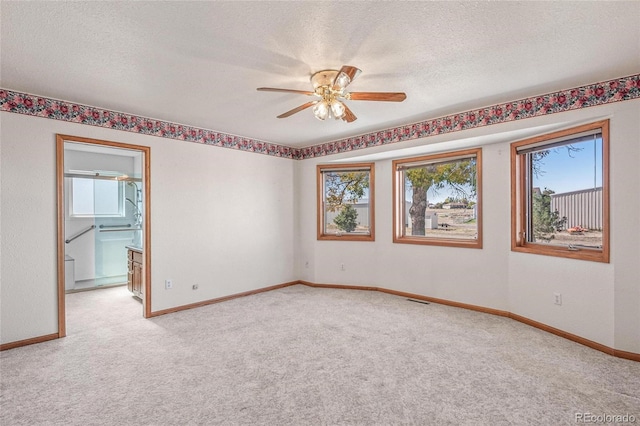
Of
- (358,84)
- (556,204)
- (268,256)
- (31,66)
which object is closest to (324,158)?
(268,256)

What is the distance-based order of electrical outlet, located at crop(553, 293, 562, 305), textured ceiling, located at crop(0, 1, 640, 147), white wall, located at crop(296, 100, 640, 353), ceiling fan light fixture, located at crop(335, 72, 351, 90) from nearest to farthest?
textured ceiling, located at crop(0, 1, 640, 147), ceiling fan light fixture, located at crop(335, 72, 351, 90), white wall, located at crop(296, 100, 640, 353), electrical outlet, located at crop(553, 293, 562, 305)

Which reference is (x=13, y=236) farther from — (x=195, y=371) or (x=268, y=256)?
(x=268, y=256)

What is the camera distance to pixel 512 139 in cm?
359

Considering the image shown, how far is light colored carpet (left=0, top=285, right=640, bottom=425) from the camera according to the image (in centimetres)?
197

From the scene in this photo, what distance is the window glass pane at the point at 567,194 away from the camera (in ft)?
9.93

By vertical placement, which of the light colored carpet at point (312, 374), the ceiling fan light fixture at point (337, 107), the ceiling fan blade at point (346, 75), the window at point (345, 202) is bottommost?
the light colored carpet at point (312, 374)

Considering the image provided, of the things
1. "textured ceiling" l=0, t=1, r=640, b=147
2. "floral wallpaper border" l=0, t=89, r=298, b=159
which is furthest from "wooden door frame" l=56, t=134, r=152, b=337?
"textured ceiling" l=0, t=1, r=640, b=147

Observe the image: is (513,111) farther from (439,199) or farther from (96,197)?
(96,197)

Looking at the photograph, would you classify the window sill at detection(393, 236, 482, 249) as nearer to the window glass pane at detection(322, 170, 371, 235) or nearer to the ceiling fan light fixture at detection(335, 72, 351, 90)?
the window glass pane at detection(322, 170, 371, 235)

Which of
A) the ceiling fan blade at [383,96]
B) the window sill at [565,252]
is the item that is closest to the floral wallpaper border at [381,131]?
the window sill at [565,252]

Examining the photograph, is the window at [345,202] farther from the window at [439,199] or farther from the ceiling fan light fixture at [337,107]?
the ceiling fan light fixture at [337,107]

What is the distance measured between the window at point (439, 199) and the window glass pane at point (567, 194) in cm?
60

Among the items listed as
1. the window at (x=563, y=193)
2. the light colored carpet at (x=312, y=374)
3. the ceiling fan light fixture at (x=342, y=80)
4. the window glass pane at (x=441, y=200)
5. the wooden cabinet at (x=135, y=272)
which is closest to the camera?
the light colored carpet at (x=312, y=374)

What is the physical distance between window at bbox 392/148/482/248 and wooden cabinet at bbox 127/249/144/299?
3839 millimetres
